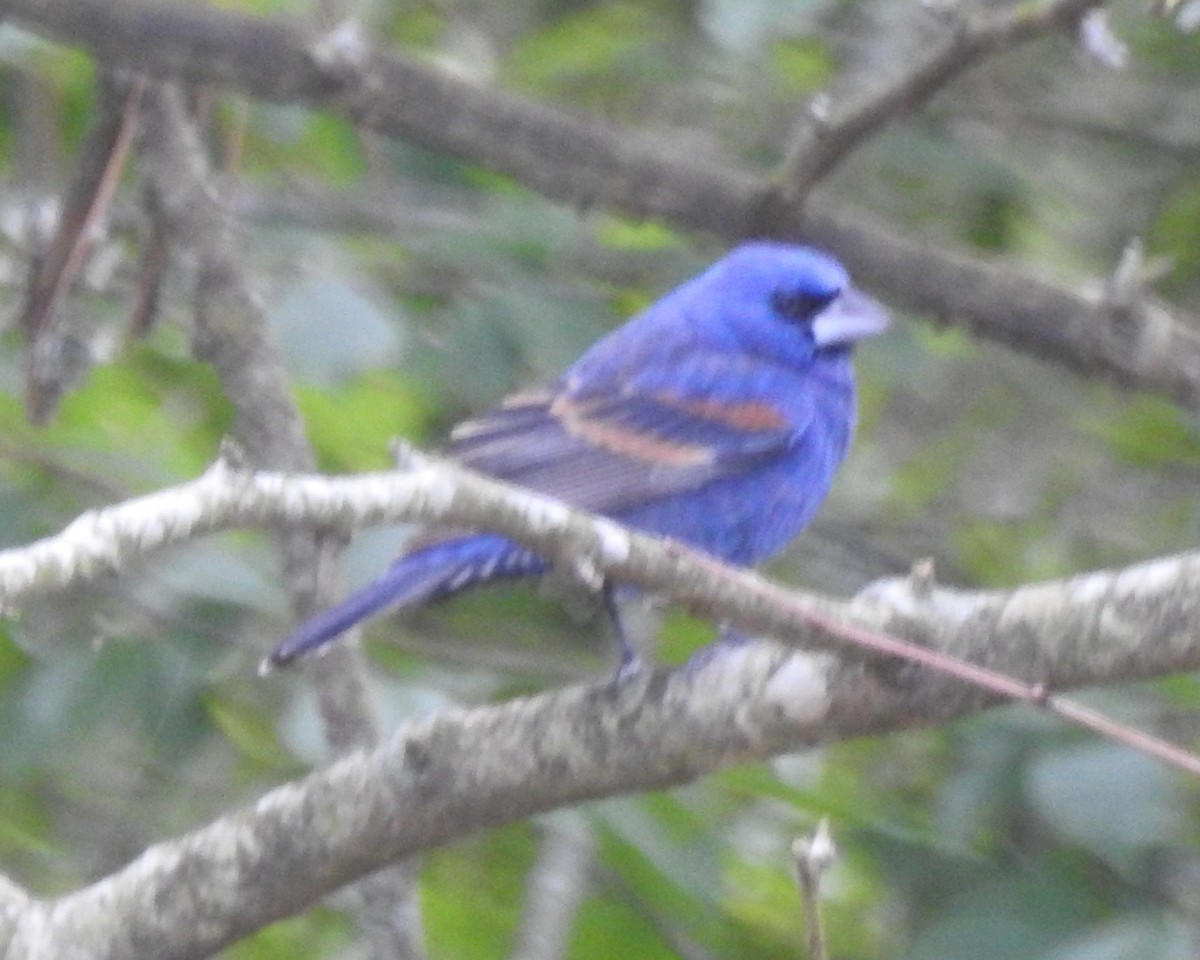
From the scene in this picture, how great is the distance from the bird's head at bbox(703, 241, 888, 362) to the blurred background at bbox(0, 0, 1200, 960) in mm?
117

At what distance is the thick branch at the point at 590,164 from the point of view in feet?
12.4

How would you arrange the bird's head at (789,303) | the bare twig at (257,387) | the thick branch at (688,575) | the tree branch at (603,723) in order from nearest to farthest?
the thick branch at (688,575)
the tree branch at (603,723)
the bare twig at (257,387)
the bird's head at (789,303)

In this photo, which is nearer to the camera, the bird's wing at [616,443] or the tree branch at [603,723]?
the tree branch at [603,723]

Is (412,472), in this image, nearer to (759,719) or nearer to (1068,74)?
(759,719)

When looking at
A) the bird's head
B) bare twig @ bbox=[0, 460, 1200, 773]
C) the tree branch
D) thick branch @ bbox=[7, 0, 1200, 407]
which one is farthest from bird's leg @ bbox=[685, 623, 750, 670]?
thick branch @ bbox=[7, 0, 1200, 407]

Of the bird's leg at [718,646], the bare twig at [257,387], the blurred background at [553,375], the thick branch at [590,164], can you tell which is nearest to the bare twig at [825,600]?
the bird's leg at [718,646]

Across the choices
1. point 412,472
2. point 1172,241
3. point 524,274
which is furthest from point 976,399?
point 412,472

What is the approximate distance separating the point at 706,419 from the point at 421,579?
768mm

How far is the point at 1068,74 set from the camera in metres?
5.59

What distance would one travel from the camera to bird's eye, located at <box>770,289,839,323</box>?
13.1 ft

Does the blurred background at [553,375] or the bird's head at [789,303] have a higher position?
the bird's head at [789,303]

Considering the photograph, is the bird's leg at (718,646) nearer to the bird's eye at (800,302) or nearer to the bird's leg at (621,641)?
the bird's leg at (621,641)

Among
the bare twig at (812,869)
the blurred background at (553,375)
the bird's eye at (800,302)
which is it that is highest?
the bare twig at (812,869)

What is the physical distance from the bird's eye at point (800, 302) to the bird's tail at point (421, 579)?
76 centimetres
